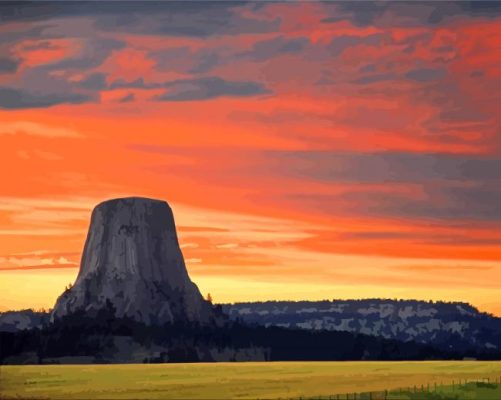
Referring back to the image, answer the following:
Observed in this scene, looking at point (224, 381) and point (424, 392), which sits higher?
point (224, 381)

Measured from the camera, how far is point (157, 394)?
82.0m

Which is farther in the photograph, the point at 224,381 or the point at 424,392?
the point at 224,381

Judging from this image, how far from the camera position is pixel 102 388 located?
8838cm

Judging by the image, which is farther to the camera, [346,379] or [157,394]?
[346,379]

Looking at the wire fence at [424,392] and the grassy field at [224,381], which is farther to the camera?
the grassy field at [224,381]

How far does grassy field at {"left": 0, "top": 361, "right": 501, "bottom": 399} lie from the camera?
82312 millimetres

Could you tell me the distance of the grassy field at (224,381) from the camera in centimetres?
8231

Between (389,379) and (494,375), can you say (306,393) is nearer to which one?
(389,379)

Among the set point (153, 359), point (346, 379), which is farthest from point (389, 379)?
point (153, 359)

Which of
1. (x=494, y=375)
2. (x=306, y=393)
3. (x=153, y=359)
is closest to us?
(x=306, y=393)

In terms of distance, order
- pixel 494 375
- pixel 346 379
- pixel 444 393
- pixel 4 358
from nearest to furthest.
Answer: pixel 444 393 → pixel 346 379 → pixel 494 375 → pixel 4 358

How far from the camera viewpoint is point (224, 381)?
323ft

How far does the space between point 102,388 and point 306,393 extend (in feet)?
50.5

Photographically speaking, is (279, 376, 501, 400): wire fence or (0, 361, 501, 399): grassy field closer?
(279, 376, 501, 400): wire fence
